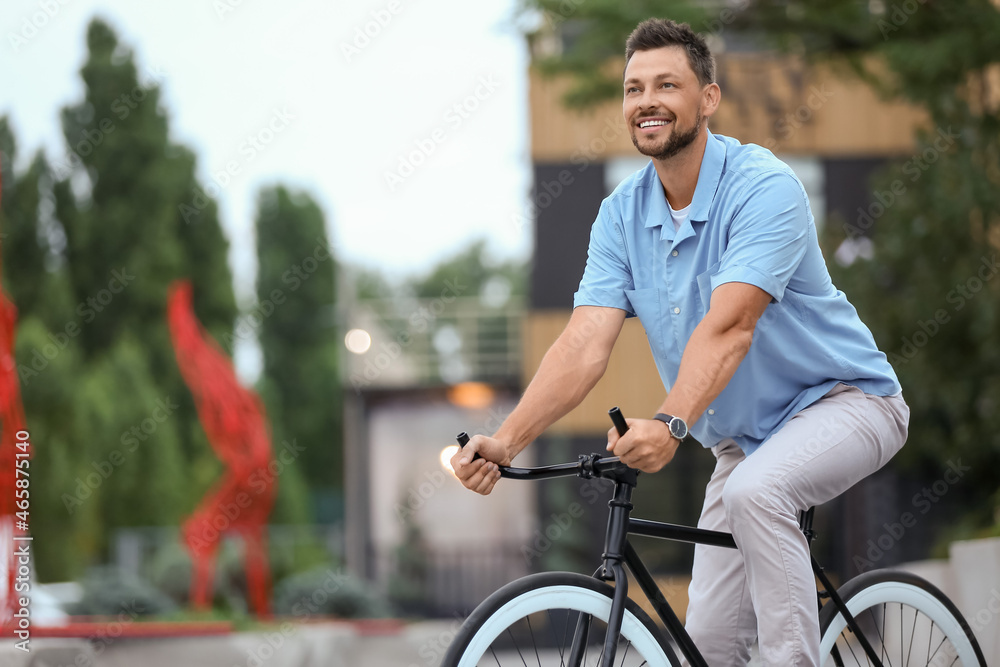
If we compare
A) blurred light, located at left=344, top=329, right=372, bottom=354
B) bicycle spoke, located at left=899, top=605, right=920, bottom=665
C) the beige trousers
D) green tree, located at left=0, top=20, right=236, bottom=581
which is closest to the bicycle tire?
bicycle spoke, located at left=899, top=605, right=920, bottom=665

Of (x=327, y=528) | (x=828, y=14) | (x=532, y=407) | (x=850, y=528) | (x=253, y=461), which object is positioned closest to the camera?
(x=532, y=407)

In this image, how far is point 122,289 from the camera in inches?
1094

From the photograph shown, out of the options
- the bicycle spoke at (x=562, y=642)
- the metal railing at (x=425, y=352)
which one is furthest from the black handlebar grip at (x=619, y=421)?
the metal railing at (x=425, y=352)

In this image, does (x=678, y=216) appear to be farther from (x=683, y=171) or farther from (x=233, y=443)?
(x=233, y=443)

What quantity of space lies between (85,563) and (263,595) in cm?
1345

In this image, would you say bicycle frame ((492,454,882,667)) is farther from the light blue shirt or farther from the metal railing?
the metal railing

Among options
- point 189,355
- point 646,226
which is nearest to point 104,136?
point 189,355

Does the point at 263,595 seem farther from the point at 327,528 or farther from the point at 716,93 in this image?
the point at 327,528

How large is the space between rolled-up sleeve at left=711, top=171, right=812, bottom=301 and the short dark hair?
1.00 feet

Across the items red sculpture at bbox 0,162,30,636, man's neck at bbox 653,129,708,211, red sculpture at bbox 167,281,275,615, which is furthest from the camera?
red sculpture at bbox 167,281,275,615

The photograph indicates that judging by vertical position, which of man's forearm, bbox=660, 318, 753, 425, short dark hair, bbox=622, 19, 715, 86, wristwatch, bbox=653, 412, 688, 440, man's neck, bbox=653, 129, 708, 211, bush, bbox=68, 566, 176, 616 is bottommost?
bush, bbox=68, 566, 176, 616

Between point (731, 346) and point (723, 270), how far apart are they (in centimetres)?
20

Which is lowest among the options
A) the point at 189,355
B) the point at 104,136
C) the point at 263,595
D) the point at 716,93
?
the point at 263,595

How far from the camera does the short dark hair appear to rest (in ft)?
8.45
